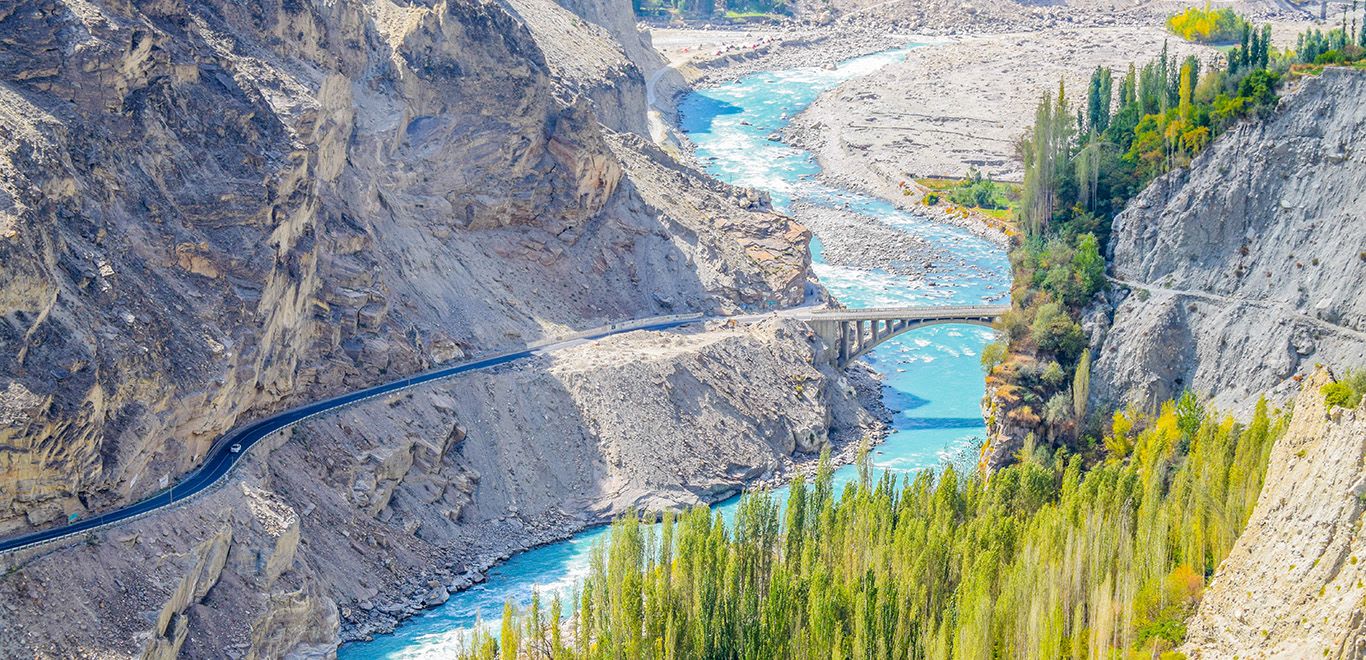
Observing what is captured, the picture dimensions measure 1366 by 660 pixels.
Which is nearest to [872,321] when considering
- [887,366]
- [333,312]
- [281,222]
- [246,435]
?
[887,366]

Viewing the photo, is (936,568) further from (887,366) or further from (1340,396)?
(887,366)

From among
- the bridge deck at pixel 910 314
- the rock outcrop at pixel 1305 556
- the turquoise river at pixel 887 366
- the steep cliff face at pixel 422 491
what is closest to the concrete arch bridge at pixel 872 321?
the bridge deck at pixel 910 314

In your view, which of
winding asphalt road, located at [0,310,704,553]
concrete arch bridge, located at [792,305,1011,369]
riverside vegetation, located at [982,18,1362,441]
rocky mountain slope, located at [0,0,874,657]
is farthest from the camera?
concrete arch bridge, located at [792,305,1011,369]

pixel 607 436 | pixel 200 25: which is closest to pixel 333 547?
pixel 607 436

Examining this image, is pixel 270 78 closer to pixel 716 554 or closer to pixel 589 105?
pixel 589 105

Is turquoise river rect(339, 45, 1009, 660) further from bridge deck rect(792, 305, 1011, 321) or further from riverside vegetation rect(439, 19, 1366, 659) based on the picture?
bridge deck rect(792, 305, 1011, 321)

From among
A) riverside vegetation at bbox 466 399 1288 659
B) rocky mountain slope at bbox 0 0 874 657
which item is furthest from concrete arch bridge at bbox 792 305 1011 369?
riverside vegetation at bbox 466 399 1288 659

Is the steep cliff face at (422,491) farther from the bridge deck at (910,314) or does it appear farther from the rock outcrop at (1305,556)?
the rock outcrop at (1305,556)
